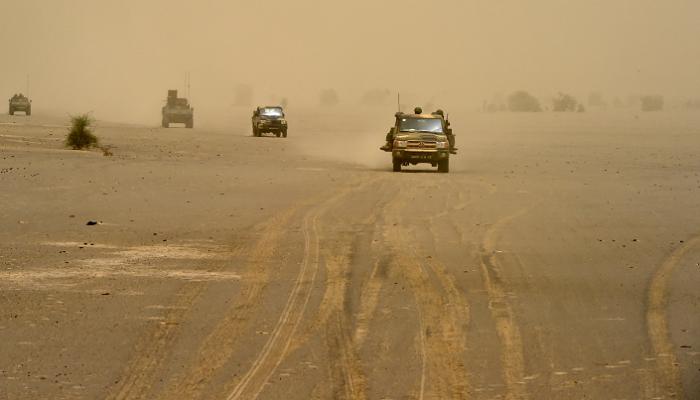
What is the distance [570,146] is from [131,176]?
36.8 metres

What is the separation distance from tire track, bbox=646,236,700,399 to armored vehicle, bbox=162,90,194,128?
6032 centimetres

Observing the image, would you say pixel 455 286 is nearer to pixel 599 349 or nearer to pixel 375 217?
pixel 599 349

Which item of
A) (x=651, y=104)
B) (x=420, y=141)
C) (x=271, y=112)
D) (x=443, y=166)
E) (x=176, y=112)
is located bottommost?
(x=443, y=166)

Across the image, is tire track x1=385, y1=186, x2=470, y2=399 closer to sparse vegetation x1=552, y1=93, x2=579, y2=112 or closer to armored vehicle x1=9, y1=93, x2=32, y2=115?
armored vehicle x1=9, y1=93, x2=32, y2=115

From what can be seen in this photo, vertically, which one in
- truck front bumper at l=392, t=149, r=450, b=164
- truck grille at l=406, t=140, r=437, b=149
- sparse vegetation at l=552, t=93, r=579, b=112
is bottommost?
truck front bumper at l=392, t=149, r=450, b=164

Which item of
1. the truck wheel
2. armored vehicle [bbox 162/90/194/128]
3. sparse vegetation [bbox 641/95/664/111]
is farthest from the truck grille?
sparse vegetation [bbox 641/95/664/111]

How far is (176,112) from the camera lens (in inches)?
2987

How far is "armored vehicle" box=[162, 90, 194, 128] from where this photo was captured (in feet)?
247

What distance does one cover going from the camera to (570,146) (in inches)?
2496

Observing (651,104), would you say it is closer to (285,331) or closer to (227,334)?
(285,331)

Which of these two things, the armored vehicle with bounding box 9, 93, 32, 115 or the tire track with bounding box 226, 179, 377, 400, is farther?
the armored vehicle with bounding box 9, 93, 32, 115

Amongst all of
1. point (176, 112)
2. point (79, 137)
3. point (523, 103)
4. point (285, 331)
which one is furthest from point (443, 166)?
point (523, 103)

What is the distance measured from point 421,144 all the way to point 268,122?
1116 inches

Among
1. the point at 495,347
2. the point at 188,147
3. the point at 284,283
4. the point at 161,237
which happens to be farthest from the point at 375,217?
the point at 188,147
